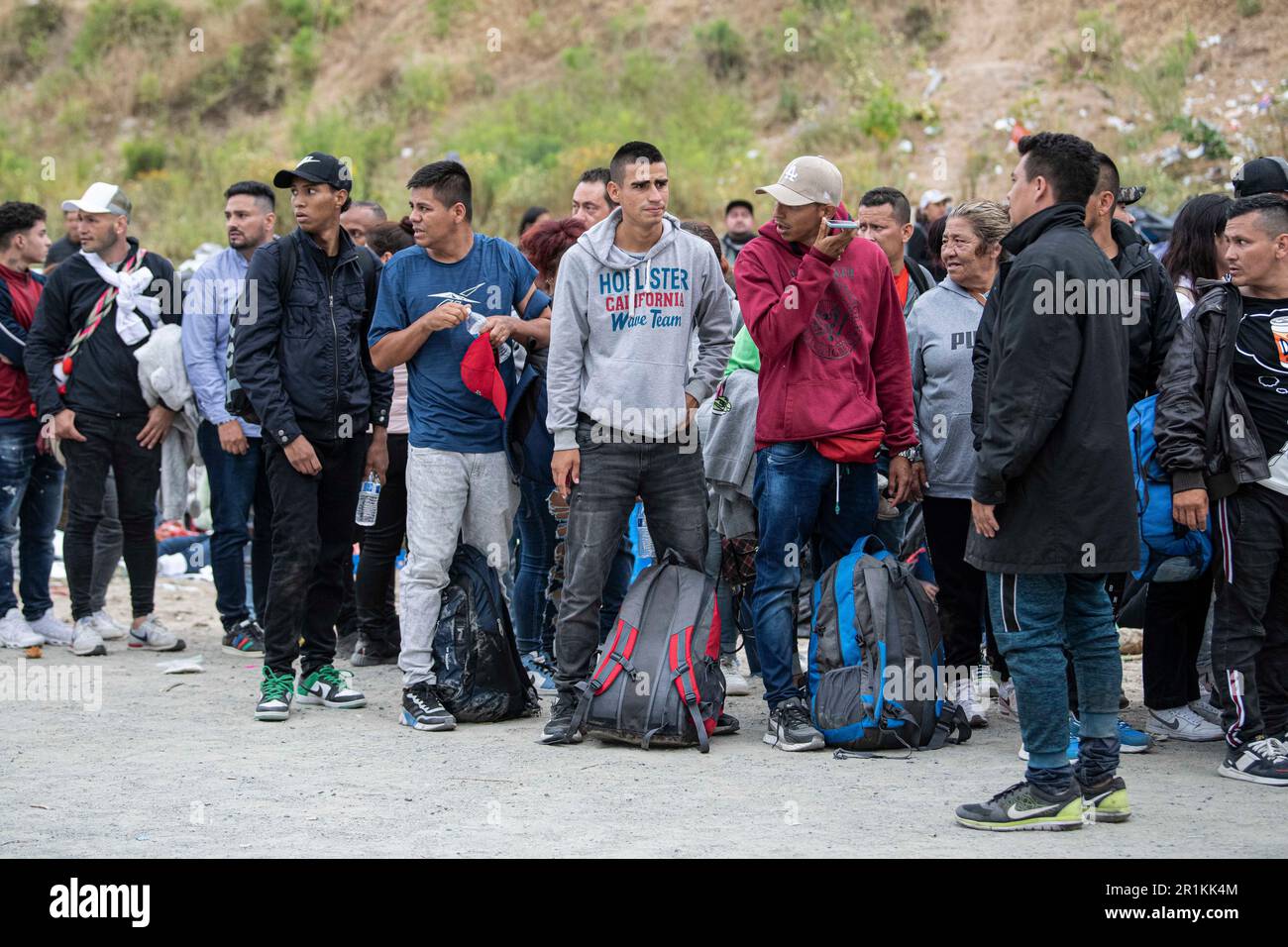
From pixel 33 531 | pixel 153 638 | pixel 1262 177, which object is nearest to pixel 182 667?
pixel 153 638

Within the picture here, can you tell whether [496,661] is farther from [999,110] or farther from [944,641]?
[999,110]

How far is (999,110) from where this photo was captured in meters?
18.1

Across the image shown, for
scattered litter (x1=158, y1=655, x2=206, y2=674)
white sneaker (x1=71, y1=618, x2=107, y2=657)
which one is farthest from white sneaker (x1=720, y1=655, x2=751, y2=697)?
white sneaker (x1=71, y1=618, x2=107, y2=657)

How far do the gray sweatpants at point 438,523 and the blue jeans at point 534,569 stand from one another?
58 centimetres

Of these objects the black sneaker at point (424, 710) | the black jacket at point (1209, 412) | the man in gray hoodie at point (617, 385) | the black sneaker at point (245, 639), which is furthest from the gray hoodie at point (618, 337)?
the black sneaker at point (245, 639)

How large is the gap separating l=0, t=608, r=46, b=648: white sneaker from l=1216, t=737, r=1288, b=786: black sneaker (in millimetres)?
6560

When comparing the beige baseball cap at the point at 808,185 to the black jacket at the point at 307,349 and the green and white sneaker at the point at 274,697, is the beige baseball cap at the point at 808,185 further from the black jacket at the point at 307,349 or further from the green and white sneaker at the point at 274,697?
the green and white sneaker at the point at 274,697

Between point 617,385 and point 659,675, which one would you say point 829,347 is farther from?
point 659,675

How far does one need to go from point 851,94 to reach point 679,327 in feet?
46.9

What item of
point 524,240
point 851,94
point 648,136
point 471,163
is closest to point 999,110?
point 851,94

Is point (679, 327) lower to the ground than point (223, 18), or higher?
lower

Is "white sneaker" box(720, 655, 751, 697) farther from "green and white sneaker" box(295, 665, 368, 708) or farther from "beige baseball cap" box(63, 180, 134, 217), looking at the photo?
"beige baseball cap" box(63, 180, 134, 217)

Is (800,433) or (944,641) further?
(944,641)

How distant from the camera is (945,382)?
648cm
